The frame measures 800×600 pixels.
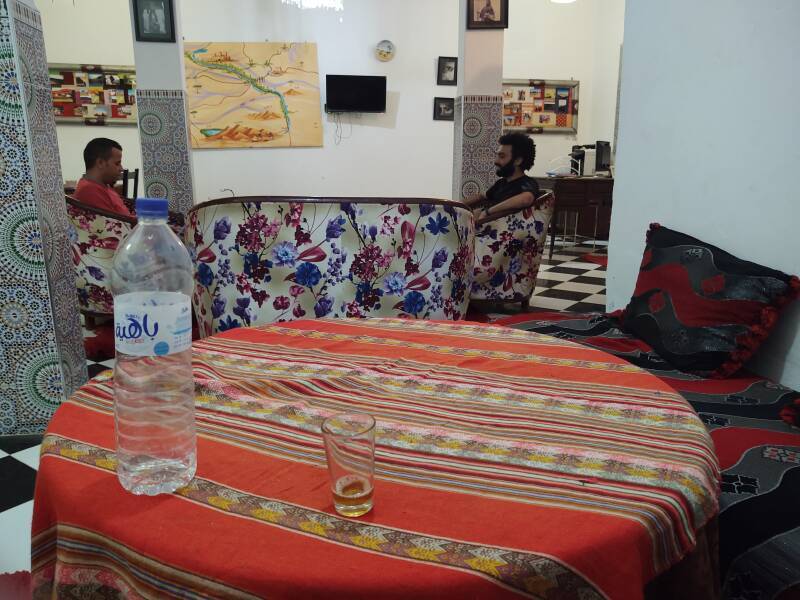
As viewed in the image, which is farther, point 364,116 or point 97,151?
point 364,116

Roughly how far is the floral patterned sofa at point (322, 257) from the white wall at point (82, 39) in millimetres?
6384

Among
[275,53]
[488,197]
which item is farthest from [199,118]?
[488,197]

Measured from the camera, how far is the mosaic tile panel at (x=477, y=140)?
18.0ft

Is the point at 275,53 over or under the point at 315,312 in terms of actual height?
over

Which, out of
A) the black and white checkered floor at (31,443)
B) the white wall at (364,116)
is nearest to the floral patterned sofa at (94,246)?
the black and white checkered floor at (31,443)

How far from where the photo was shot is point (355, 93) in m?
8.22

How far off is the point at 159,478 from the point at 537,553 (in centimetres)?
45

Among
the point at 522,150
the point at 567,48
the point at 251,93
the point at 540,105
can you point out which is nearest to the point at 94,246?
the point at 522,150

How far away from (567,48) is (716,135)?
23.4 ft

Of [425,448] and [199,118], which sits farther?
[199,118]

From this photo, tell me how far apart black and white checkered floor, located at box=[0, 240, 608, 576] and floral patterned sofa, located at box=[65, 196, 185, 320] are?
50 centimetres

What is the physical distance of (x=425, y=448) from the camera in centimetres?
82

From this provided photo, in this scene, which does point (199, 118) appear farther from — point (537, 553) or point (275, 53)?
point (537, 553)

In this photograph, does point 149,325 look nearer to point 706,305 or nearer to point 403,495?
point 403,495
